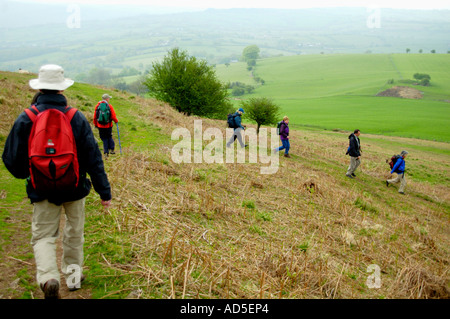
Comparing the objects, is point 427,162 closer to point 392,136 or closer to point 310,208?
point 392,136

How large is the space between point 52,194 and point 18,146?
696 millimetres

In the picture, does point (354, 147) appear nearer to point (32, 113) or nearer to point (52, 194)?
point (52, 194)

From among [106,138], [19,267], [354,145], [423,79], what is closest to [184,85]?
[354,145]

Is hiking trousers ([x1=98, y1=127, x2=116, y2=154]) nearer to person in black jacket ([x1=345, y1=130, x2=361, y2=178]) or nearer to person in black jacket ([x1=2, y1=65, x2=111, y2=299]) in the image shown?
person in black jacket ([x1=2, y1=65, x2=111, y2=299])

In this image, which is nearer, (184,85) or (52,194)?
(52,194)

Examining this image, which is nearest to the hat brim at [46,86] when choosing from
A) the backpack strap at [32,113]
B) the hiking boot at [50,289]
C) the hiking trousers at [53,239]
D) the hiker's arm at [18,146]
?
the backpack strap at [32,113]

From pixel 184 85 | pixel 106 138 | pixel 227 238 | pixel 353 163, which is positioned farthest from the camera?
pixel 184 85

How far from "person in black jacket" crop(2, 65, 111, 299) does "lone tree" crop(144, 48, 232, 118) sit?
94.9ft

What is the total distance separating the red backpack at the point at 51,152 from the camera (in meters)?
3.23

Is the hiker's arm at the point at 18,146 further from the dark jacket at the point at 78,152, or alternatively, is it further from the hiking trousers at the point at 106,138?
the hiking trousers at the point at 106,138

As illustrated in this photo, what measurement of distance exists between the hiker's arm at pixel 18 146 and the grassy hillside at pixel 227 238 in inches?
62.9

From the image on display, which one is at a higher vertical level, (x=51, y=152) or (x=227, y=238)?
(x=51, y=152)

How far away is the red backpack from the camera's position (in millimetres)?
3234

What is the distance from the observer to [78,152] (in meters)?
3.72
